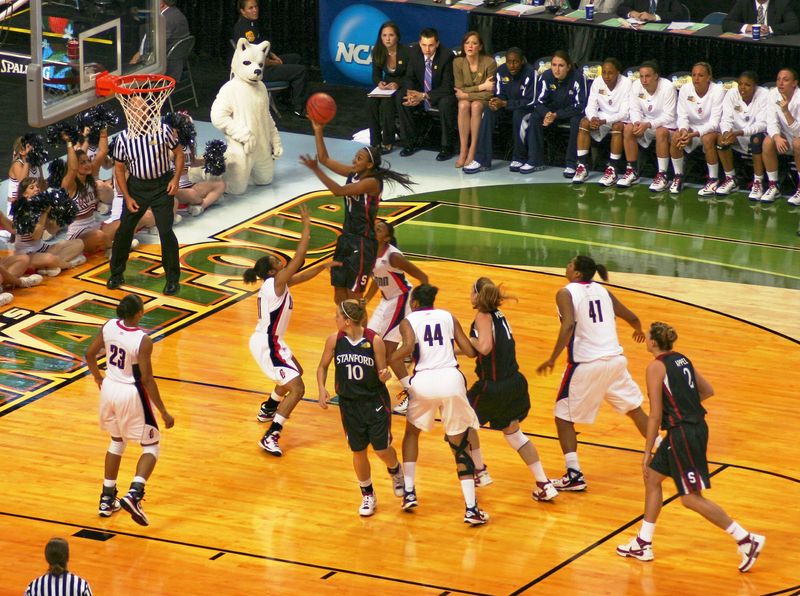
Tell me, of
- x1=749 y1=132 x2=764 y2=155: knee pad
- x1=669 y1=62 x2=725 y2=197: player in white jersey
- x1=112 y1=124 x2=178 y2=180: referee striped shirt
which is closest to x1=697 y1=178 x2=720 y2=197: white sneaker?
x1=669 y1=62 x2=725 y2=197: player in white jersey

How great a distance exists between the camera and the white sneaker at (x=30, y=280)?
12875 mm

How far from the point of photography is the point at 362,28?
727 inches

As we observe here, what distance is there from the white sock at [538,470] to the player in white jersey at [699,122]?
23.5ft

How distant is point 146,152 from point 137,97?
669mm

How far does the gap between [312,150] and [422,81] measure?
154 cm

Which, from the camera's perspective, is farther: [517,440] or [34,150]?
[34,150]

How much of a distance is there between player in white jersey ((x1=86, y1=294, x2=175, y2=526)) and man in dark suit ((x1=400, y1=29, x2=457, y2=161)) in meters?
8.26

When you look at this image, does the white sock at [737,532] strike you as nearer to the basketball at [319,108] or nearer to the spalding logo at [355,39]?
the basketball at [319,108]

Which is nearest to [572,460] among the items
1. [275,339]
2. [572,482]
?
[572,482]

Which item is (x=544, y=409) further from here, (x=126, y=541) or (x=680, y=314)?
(x=126, y=541)

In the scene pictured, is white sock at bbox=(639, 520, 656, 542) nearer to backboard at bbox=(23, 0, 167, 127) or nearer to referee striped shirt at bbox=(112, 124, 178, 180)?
referee striped shirt at bbox=(112, 124, 178, 180)

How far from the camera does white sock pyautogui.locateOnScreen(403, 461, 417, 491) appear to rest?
30.2 ft

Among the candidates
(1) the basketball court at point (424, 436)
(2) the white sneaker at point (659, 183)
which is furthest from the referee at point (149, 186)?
(2) the white sneaker at point (659, 183)

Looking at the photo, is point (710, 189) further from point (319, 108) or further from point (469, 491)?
point (469, 491)
